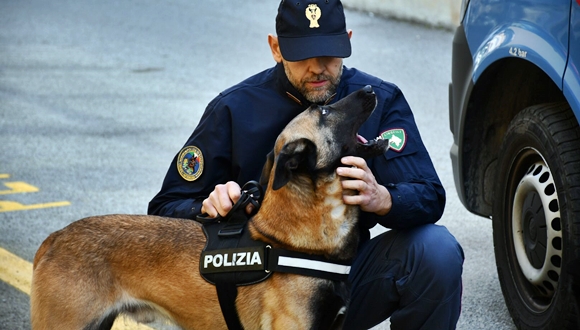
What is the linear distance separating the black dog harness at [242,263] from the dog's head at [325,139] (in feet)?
0.72

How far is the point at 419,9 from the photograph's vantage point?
549 inches

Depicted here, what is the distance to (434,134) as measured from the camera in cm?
828

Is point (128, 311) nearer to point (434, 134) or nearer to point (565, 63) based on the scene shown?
point (565, 63)

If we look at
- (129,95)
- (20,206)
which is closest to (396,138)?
(20,206)

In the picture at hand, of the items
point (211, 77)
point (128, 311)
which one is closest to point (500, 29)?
point (128, 311)

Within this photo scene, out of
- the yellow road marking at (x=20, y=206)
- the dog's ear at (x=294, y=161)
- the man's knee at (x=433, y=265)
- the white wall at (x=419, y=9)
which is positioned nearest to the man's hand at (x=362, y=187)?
the dog's ear at (x=294, y=161)

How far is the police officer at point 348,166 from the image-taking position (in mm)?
3473

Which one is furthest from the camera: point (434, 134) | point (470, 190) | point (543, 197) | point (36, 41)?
point (36, 41)

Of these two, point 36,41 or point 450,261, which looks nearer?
point 450,261

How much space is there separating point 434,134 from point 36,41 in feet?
24.9

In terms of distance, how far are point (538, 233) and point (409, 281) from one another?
78 cm

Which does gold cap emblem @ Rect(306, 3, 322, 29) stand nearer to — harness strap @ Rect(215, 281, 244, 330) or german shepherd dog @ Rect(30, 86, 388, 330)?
german shepherd dog @ Rect(30, 86, 388, 330)

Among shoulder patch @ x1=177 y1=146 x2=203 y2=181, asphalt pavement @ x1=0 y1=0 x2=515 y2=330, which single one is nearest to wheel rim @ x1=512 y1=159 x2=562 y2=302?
asphalt pavement @ x1=0 y1=0 x2=515 y2=330

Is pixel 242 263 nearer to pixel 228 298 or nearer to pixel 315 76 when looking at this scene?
pixel 228 298
